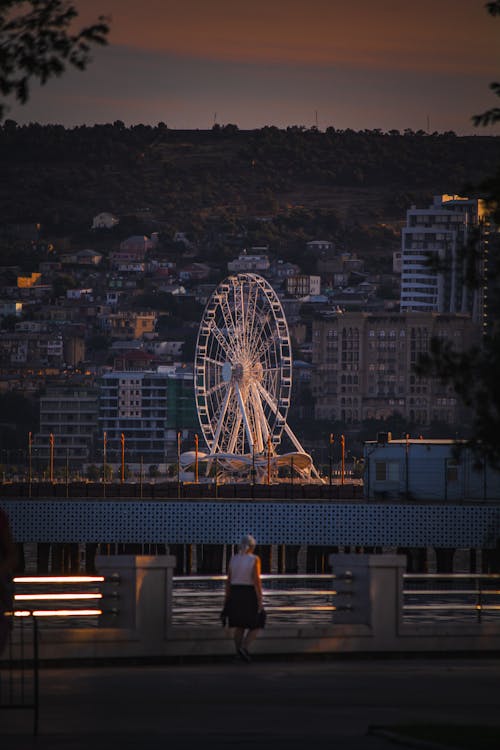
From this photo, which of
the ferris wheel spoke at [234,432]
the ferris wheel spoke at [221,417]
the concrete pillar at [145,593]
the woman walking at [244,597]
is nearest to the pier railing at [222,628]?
the concrete pillar at [145,593]

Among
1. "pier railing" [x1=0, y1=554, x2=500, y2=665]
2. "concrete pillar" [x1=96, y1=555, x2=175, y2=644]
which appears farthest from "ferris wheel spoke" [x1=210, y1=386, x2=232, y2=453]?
"concrete pillar" [x1=96, y1=555, x2=175, y2=644]

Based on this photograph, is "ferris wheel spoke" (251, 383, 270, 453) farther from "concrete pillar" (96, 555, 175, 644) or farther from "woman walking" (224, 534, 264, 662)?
"woman walking" (224, 534, 264, 662)

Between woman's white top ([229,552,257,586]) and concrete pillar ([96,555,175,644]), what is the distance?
0.71m

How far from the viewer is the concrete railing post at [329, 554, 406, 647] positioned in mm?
26250

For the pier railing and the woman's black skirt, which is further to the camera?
the pier railing

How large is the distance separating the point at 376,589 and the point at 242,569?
1.88 metres

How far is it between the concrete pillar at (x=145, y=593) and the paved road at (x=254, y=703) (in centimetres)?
52

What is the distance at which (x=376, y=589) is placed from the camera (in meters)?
26.2

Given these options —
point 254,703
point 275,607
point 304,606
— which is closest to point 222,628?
point 275,607

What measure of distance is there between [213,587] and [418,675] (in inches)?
2488

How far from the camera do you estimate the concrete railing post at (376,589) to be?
26250 mm

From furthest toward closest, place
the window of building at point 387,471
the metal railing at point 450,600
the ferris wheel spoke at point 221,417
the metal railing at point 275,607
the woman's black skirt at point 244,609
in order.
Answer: the ferris wheel spoke at point 221,417
the window of building at point 387,471
the metal railing at point 450,600
the metal railing at point 275,607
the woman's black skirt at point 244,609

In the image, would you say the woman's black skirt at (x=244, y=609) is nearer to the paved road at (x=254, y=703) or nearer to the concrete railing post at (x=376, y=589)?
the paved road at (x=254, y=703)

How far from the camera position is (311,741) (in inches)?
758
